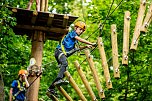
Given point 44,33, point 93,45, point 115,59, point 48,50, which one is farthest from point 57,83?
point 48,50

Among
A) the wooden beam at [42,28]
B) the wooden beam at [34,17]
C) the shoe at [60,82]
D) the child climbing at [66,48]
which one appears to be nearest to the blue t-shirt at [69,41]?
the child climbing at [66,48]

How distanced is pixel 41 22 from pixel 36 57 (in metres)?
0.78

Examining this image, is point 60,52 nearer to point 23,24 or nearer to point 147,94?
point 23,24

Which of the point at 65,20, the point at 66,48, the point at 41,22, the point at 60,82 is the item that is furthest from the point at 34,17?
the point at 60,82

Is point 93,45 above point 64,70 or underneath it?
above

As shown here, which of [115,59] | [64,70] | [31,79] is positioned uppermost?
[115,59]

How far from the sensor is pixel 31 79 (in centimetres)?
850

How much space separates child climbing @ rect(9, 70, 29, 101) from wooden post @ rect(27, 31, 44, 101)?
0.32 metres

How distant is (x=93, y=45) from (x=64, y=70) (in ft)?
2.50

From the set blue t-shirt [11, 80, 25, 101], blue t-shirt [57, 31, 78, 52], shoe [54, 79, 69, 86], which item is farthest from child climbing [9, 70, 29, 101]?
blue t-shirt [57, 31, 78, 52]

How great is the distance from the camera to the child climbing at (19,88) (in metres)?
8.03

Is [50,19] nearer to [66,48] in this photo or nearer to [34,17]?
[34,17]

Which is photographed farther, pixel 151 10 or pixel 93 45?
pixel 93 45

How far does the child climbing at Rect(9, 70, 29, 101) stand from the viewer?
8.03m
